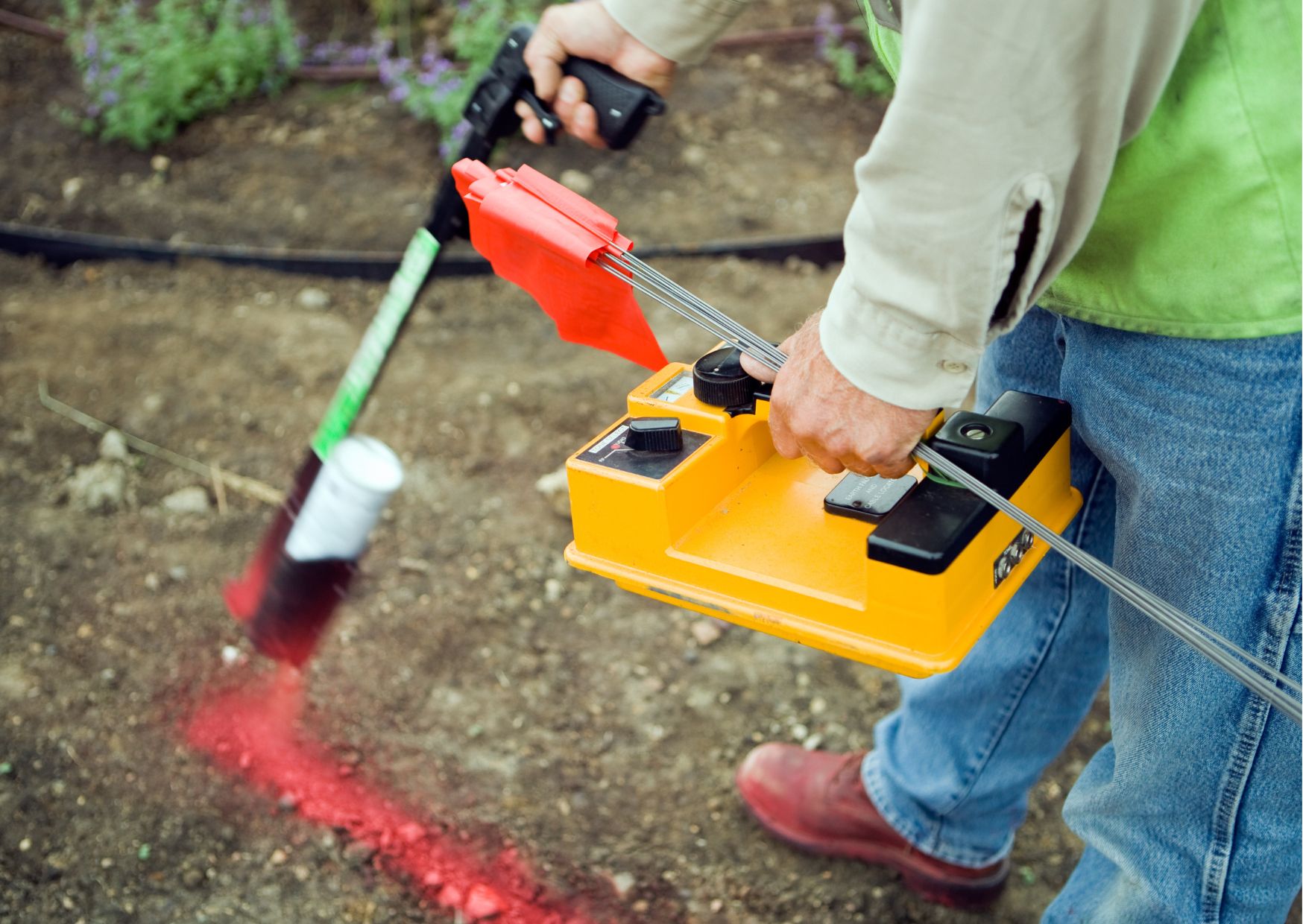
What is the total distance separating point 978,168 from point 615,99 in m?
0.71

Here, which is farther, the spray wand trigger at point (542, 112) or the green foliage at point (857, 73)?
the green foliage at point (857, 73)

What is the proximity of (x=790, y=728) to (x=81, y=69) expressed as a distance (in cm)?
346

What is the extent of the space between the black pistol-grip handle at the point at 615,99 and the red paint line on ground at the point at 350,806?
40.8 inches

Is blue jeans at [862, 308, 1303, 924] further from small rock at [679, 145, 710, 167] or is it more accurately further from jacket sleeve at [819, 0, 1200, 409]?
small rock at [679, 145, 710, 167]

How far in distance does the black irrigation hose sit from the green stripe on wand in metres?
1.39

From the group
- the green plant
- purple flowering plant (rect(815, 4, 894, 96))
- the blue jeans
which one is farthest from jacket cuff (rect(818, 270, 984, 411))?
the green plant

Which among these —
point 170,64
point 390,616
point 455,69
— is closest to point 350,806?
point 390,616

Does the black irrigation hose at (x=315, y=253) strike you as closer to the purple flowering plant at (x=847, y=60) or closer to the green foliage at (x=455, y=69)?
the green foliage at (x=455, y=69)

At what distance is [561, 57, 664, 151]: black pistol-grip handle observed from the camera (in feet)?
4.66

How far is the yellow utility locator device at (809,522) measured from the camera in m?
1.02

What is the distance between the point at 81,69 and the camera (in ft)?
13.1

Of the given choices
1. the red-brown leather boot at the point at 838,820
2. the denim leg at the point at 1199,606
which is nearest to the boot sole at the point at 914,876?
the red-brown leather boot at the point at 838,820

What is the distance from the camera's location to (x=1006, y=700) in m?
1.48

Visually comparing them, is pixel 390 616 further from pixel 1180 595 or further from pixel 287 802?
pixel 1180 595
